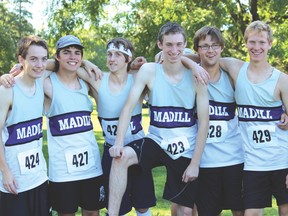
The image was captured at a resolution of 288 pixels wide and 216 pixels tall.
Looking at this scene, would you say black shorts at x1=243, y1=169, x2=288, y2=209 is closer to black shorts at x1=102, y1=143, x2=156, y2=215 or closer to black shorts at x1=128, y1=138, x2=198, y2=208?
black shorts at x1=128, y1=138, x2=198, y2=208

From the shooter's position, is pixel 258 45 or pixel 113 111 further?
pixel 113 111

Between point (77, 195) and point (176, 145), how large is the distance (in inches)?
45.7

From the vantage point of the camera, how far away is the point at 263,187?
4500 mm

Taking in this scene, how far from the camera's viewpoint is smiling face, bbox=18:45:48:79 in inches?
165

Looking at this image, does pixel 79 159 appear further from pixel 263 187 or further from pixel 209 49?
pixel 263 187

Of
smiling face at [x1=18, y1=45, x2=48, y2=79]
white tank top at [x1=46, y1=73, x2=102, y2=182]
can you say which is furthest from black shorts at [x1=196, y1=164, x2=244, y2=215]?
smiling face at [x1=18, y1=45, x2=48, y2=79]

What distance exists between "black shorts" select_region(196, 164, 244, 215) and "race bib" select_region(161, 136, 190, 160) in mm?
353

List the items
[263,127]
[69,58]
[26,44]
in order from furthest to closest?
[69,58] < [263,127] < [26,44]

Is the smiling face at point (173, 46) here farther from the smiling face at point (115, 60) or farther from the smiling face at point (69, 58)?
the smiling face at point (69, 58)

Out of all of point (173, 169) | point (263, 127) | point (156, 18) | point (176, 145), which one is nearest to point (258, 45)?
point (263, 127)

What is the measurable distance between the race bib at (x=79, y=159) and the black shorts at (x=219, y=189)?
1213 mm

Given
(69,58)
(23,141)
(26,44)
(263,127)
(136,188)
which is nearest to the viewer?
(23,141)

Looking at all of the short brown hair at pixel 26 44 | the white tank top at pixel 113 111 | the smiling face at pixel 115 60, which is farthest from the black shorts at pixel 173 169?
the short brown hair at pixel 26 44

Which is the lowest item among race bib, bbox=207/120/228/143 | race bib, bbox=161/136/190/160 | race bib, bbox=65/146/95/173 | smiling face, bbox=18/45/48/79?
race bib, bbox=65/146/95/173
